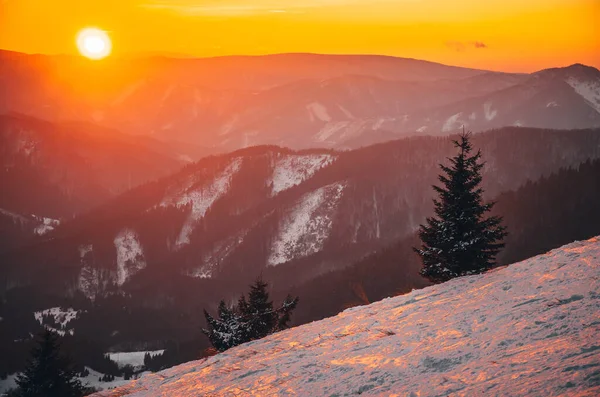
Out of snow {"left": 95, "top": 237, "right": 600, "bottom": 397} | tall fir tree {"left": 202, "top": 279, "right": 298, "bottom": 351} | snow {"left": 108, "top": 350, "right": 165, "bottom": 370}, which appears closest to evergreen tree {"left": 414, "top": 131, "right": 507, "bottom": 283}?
snow {"left": 95, "top": 237, "right": 600, "bottom": 397}

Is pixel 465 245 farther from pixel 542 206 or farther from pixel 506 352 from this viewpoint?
pixel 542 206

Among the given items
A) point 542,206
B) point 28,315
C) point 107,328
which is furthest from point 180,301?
point 542,206

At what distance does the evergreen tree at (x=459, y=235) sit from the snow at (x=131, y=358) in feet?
360

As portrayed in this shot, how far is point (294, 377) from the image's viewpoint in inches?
717

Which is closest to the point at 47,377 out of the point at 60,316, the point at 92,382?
the point at 92,382

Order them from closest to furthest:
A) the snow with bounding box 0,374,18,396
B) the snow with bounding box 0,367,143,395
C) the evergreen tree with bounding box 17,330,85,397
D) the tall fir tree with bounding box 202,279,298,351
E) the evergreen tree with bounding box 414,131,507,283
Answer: the evergreen tree with bounding box 414,131,507,283
the tall fir tree with bounding box 202,279,298,351
the evergreen tree with bounding box 17,330,85,397
the snow with bounding box 0,367,143,395
the snow with bounding box 0,374,18,396

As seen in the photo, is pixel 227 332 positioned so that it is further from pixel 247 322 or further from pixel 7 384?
pixel 7 384

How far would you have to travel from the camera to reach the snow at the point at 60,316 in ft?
538

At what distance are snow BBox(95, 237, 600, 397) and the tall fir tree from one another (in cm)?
955

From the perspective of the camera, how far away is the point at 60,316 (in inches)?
6895

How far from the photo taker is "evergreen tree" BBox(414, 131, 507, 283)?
93.9 feet

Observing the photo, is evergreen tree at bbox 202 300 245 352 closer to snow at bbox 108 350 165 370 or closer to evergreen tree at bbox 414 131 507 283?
evergreen tree at bbox 414 131 507 283

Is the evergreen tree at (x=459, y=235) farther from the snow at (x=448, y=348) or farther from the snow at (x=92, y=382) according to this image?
the snow at (x=92, y=382)

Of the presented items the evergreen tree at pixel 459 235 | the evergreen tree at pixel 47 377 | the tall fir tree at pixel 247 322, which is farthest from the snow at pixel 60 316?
the evergreen tree at pixel 459 235
